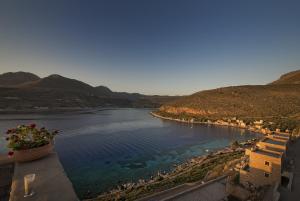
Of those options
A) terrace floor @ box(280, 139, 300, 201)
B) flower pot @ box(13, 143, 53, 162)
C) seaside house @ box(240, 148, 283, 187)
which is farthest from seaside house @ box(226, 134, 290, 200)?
flower pot @ box(13, 143, 53, 162)

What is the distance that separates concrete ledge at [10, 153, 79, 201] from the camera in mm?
3275

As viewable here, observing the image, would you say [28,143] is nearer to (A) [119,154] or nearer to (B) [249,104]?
(A) [119,154]

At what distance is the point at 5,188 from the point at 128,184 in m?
23.3

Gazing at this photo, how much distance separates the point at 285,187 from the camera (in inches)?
503

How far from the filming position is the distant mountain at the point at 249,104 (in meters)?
76.8

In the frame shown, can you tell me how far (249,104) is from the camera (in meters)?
89.2

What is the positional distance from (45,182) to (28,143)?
7.16 ft

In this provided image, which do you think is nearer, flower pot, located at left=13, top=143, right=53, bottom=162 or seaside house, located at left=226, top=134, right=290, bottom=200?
flower pot, located at left=13, top=143, right=53, bottom=162

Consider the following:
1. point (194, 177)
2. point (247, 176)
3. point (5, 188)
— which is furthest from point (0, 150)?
point (247, 176)

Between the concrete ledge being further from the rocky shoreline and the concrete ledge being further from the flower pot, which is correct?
the rocky shoreline

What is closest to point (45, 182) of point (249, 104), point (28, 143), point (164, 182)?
point (28, 143)

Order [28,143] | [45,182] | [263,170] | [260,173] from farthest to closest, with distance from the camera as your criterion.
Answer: [260,173], [263,170], [28,143], [45,182]

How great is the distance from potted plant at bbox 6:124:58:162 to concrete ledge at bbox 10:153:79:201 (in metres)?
0.24

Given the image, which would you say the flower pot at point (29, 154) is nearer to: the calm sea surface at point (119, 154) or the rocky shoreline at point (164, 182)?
the rocky shoreline at point (164, 182)
